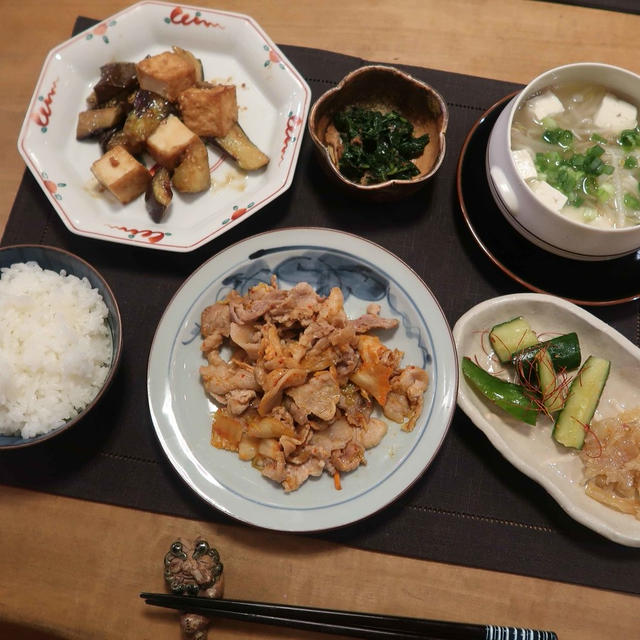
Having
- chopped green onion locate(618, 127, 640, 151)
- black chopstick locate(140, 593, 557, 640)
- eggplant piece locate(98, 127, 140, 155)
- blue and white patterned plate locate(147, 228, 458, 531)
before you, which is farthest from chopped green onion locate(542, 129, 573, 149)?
black chopstick locate(140, 593, 557, 640)

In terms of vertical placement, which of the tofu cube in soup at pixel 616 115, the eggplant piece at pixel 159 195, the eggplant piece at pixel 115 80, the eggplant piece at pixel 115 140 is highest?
the eggplant piece at pixel 115 80

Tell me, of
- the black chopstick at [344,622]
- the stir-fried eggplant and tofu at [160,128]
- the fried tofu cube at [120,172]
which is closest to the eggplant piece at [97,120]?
the stir-fried eggplant and tofu at [160,128]

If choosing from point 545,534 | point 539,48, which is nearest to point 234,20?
point 539,48

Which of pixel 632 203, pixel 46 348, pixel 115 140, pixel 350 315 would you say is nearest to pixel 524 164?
pixel 632 203

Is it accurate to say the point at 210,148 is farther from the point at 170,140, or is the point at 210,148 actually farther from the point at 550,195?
the point at 550,195

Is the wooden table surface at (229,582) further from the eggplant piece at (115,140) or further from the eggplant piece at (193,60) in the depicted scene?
the eggplant piece at (193,60)

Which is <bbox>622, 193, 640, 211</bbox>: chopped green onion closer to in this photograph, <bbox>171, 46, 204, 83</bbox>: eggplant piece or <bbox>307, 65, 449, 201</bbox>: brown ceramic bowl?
<bbox>307, 65, 449, 201</bbox>: brown ceramic bowl
